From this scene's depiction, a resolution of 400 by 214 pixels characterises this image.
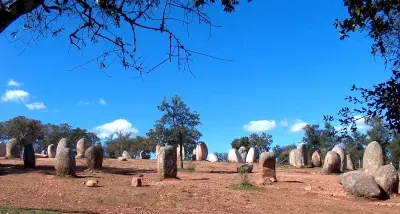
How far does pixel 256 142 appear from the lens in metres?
69.6

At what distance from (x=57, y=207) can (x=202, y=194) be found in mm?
5802

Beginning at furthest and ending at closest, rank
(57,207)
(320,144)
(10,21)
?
(320,144) → (57,207) → (10,21)

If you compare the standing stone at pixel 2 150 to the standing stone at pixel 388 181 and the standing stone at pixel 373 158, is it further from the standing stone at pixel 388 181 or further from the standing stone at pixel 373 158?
the standing stone at pixel 388 181

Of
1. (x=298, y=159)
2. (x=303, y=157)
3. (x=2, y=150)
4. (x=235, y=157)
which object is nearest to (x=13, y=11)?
(x=298, y=159)

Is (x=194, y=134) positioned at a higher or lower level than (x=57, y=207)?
higher

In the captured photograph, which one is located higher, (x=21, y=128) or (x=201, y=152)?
(x=21, y=128)

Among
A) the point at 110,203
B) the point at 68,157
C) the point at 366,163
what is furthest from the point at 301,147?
the point at 110,203

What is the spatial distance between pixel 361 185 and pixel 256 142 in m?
51.6

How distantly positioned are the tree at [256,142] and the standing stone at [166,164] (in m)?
46.9

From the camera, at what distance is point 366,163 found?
974 inches

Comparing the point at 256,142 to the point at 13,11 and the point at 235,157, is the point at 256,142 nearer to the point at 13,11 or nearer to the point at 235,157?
the point at 235,157

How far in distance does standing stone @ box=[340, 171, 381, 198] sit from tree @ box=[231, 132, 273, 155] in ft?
164

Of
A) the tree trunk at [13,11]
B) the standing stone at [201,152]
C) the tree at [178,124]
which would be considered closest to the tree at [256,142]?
the standing stone at [201,152]

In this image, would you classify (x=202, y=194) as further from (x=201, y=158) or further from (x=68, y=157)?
(x=201, y=158)
